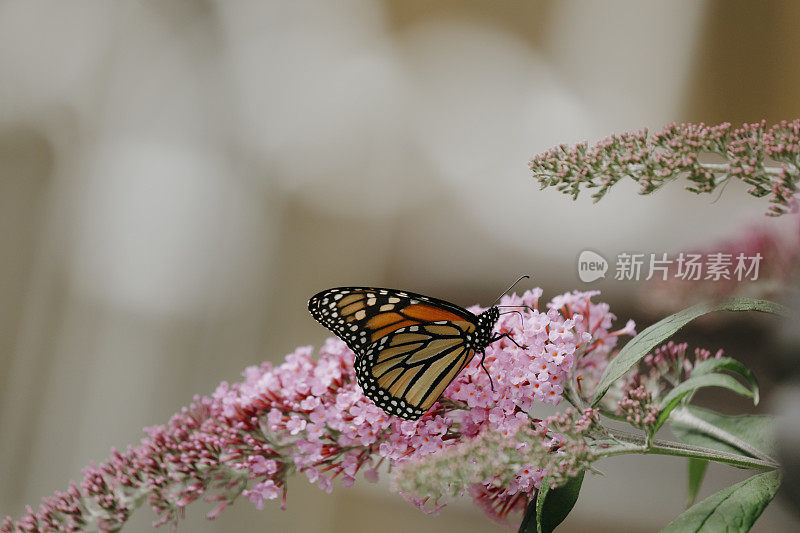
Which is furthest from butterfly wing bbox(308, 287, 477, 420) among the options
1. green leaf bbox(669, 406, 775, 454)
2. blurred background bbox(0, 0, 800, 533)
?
blurred background bbox(0, 0, 800, 533)

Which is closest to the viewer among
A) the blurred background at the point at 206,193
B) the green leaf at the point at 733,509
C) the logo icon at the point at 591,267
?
the green leaf at the point at 733,509

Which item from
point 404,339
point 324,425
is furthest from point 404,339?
point 324,425

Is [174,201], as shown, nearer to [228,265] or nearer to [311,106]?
[228,265]

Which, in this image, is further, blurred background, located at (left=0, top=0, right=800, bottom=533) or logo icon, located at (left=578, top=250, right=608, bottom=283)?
blurred background, located at (left=0, top=0, right=800, bottom=533)

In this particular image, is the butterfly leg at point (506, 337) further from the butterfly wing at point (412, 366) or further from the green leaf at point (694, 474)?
the green leaf at point (694, 474)

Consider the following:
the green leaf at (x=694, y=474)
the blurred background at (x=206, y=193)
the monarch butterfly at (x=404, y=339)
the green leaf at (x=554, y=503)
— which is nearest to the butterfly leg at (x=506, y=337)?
the monarch butterfly at (x=404, y=339)

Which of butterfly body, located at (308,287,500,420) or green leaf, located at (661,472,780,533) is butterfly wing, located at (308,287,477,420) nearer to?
butterfly body, located at (308,287,500,420)
